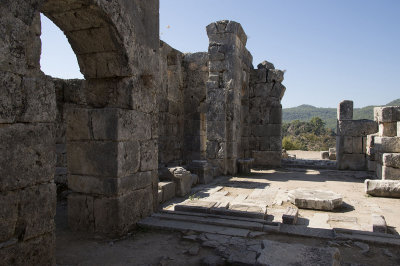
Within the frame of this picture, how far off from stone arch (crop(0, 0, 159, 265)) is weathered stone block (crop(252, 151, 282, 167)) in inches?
317

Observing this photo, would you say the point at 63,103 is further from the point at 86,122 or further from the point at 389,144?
the point at 389,144

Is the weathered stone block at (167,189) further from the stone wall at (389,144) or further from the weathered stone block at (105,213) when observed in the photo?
the stone wall at (389,144)

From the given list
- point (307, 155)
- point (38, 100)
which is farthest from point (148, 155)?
point (307, 155)

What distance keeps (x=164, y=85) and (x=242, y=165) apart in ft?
12.6

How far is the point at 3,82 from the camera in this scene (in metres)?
2.63

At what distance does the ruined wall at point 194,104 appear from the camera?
40.0ft

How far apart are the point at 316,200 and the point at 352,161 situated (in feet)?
22.0

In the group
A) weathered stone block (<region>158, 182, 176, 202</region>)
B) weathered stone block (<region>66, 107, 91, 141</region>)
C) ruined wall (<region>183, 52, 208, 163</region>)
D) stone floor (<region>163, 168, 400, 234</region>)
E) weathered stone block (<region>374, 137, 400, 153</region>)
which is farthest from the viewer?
ruined wall (<region>183, 52, 208, 163</region>)

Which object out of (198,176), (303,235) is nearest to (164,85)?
(198,176)

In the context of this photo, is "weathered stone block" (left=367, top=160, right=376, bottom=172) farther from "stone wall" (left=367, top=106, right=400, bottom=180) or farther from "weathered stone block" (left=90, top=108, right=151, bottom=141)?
"weathered stone block" (left=90, top=108, right=151, bottom=141)

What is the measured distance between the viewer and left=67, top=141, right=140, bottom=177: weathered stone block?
454 centimetres

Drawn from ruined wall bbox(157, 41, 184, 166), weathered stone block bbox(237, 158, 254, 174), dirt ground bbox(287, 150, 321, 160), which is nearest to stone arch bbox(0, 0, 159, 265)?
ruined wall bbox(157, 41, 184, 166)

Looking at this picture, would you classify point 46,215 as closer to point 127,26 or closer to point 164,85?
point 127,26

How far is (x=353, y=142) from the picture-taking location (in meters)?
12.0
